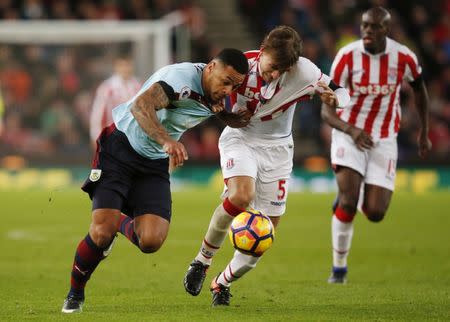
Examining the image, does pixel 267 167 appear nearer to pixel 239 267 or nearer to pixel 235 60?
pixel 239 267

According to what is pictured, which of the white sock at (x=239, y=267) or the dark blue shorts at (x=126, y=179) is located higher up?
the dark blue shorts at (x=126, y=179)

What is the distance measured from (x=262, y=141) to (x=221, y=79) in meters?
1.24

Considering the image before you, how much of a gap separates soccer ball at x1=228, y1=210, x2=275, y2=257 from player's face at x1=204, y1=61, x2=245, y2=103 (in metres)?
0.94

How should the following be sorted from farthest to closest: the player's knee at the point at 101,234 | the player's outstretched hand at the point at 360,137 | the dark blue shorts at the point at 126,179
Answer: the player's outstretched hand at the point at 360,137
the dark blue shorts at the point at 126,179
the player's knee at the point at 101,234

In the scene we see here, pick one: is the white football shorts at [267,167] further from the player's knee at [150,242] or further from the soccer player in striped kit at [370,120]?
the soccer player in striped kit at [370,120]

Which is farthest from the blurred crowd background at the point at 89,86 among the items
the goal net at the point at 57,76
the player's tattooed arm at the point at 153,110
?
the player's tattooed arm at the point at 153,110

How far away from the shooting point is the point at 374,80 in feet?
32.4

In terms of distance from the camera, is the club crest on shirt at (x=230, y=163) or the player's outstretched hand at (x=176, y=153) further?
the club crest on shirt at (x=230, y=163)

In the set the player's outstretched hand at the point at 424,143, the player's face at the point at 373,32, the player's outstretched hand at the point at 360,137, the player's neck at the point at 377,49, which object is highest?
the player's face at the point at 373,32

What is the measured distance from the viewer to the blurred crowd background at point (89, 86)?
21188mm

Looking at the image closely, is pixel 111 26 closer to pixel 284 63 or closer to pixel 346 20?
pixel 346 20

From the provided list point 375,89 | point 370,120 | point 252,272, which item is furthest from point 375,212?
point 252,272

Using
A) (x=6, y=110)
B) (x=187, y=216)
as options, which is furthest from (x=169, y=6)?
(x=187, y=216)

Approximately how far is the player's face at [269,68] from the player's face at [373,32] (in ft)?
7.64
